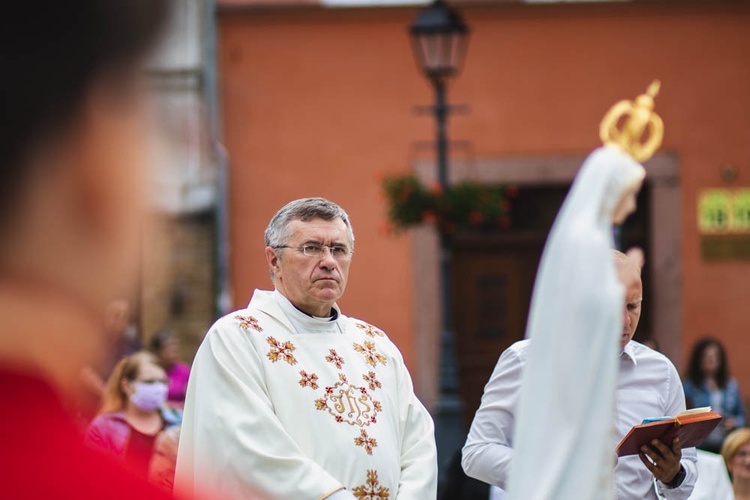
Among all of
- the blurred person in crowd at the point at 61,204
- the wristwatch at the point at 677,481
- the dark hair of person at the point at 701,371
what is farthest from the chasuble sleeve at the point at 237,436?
the dark hair of person at the point at 701,371

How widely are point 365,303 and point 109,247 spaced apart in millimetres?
13862

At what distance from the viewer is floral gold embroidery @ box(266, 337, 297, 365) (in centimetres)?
402

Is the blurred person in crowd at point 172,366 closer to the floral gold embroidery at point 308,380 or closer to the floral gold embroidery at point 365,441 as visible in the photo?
the floral gold embroidery at point 308,380

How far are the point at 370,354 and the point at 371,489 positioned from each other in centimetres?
50

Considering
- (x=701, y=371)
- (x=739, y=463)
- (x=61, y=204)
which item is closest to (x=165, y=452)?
(x=739, y=463)

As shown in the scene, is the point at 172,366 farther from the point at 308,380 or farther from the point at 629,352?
the point at 308,380

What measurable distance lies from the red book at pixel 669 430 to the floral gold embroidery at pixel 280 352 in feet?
3.47

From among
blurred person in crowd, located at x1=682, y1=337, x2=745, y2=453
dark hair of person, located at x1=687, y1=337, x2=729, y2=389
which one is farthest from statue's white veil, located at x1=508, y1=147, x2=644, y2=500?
dark hair of person, located at x1=687, y1=337, x2=729, y2=389

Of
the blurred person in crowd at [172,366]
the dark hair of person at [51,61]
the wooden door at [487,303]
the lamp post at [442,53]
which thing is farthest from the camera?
the wooden door at [487,303]

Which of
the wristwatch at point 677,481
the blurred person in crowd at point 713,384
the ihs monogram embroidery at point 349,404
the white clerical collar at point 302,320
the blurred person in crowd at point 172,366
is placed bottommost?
the blurred person in crowd at point 713,384

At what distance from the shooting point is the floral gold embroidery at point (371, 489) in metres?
3.87

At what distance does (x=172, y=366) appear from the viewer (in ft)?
29.9

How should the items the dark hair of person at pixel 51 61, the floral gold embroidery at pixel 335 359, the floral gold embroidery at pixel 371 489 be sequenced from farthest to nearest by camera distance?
the floral gold embroidery at pixel 335 359, the floral gold embroidery at pixel 371 489, the dark hair of person at pixel 51 61

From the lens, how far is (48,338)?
90cm
